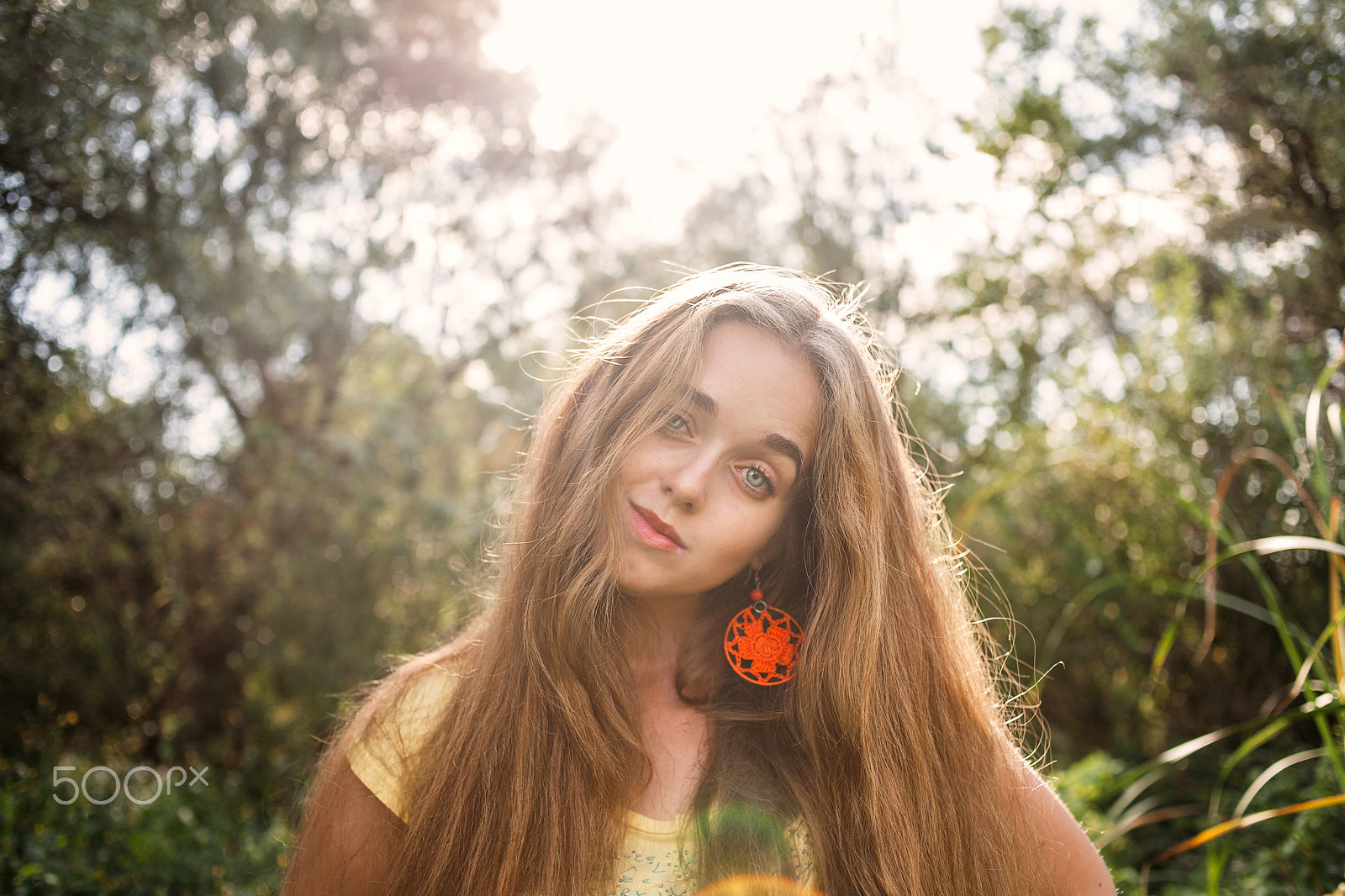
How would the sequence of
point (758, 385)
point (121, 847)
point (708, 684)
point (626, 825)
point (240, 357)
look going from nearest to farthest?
point (626, 825)
point (758, 385)
point (708, 684)
point (121, 847)
point (240, 357)

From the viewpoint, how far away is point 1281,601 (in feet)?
10.1

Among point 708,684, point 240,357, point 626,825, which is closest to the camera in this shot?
point 626,825

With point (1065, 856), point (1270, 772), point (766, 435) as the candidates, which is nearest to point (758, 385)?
point (766, 435)

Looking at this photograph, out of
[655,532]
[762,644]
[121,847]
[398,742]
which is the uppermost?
[655,532]

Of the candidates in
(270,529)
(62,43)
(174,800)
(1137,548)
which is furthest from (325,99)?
(1137,548)

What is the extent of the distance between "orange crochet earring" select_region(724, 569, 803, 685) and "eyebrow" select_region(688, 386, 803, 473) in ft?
1.09

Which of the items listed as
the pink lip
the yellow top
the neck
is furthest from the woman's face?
the yellow top

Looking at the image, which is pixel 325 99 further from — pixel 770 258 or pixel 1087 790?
pixel 1087 790

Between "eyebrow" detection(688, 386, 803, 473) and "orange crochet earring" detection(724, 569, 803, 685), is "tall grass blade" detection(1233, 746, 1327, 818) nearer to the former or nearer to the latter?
"orange crochet earring" detection(724, 569, 803, 685)

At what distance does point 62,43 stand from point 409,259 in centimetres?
231

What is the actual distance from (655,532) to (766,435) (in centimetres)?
28

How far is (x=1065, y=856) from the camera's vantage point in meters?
1.52

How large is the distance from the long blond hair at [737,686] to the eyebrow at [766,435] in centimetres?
3

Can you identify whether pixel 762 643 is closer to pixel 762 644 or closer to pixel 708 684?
pixel 762 644
